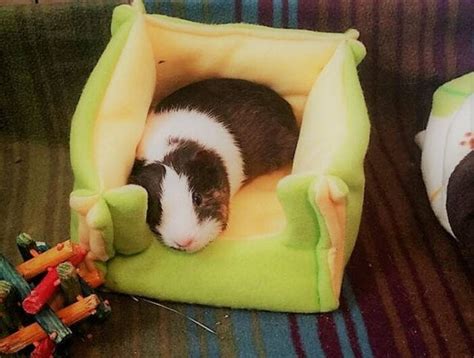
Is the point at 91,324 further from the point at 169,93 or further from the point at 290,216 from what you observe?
the point at 169,93

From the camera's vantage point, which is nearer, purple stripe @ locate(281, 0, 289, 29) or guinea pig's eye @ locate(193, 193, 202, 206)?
guinea pig's eye @ locate(193, 193, 202, 206)

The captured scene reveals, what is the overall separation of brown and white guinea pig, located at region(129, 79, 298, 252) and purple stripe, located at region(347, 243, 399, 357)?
0.78 ft

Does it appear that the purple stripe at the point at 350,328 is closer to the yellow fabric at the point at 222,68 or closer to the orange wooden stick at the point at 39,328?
the yellow fabric at the point at 222,68

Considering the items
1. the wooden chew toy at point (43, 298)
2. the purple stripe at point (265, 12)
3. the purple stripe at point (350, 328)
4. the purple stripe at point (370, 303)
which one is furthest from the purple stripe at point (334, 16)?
the wooden chew toy at point (43, 298)

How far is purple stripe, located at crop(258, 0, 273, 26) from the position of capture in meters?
1.48

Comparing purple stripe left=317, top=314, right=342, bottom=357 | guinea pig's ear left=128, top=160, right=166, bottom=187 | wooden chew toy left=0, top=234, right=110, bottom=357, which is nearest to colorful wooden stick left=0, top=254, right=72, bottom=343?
wooden chew toy left=0, top=234, right=110, bottom=357

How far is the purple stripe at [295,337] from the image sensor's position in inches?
45.3

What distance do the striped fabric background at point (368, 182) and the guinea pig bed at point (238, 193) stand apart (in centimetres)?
5

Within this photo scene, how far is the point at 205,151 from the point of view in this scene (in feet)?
4.16

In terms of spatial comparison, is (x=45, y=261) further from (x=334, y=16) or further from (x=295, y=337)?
(x=334, y=16)

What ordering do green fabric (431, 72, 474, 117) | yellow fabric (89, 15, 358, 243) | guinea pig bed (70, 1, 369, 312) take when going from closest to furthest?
guinea pig bed (70, 1, 369, 312), yellow fabric (89, 15, 358, 243), green fabric (431, 72, 474, 117)

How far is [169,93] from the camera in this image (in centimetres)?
150

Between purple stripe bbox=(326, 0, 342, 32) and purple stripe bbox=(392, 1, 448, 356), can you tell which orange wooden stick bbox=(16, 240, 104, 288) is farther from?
purple stripe bbox=(326, 0, 342, 32)

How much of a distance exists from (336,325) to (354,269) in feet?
0.45
